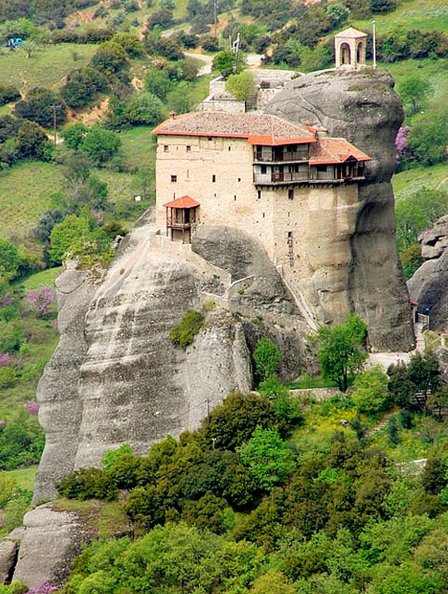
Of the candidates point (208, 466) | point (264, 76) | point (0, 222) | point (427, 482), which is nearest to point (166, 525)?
point (208, 466)

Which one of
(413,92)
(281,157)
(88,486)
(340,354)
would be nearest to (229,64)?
(281,157)

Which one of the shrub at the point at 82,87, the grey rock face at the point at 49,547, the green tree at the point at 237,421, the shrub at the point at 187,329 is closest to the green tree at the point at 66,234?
the shrub at the point at 82,87

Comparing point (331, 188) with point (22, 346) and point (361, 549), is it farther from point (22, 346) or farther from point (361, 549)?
point (22, 346)

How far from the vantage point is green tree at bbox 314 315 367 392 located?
107438 millimetres

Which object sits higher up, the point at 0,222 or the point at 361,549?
the point at 361,549

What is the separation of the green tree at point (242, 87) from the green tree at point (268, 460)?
58.2ft

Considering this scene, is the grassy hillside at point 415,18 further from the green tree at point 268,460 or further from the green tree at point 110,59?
the green tree at point 268,460

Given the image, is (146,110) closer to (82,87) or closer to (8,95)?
(82,87)

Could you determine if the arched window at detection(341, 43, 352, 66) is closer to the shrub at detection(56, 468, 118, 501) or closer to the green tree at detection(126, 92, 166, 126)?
the shrub at detection(56, 468, 118, 501)

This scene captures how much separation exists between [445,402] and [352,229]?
9406mm

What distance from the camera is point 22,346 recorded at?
474 feet

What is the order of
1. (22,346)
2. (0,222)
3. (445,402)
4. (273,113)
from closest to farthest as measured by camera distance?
1. (445,402)
2. (273,113)
3. (22,346)
4. (0,222)

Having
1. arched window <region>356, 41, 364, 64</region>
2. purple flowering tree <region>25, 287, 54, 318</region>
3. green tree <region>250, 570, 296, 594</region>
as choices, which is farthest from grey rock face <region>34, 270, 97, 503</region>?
purple flowering tree <region>25, 287, 54, 318</region>

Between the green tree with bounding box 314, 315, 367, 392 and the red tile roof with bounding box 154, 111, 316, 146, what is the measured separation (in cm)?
755
